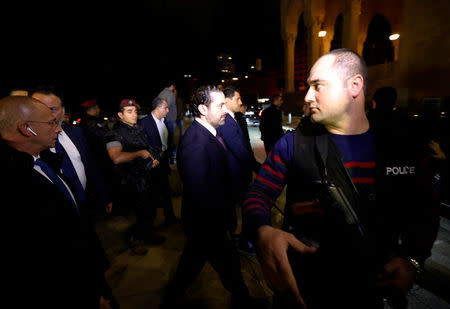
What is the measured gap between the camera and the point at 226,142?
9.00 ft

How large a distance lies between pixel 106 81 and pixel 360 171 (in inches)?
1263

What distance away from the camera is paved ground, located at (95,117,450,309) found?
237cm

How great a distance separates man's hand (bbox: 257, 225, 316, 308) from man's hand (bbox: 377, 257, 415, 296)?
406mm

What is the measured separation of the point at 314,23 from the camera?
15602 millimetres

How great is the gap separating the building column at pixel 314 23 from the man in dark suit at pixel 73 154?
16.6m

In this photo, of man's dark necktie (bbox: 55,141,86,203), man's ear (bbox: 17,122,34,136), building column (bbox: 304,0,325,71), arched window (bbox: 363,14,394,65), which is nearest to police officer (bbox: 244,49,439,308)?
man's ear (bbox: 17,122,34,136)

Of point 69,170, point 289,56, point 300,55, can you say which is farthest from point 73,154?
point 300,55

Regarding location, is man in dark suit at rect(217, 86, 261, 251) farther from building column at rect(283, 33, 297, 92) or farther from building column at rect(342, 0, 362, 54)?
building column at rect(283, 33, 297, 92)

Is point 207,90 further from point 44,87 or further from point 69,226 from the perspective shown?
point 44,87

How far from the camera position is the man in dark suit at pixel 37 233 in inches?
40.6

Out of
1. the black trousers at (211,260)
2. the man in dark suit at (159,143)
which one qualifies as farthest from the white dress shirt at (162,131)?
the black trousers at (211,260)

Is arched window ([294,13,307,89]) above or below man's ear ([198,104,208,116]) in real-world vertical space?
above

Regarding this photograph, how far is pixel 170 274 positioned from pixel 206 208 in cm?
156

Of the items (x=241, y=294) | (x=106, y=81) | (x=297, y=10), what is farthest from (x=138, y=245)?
(x=106, y=81)
